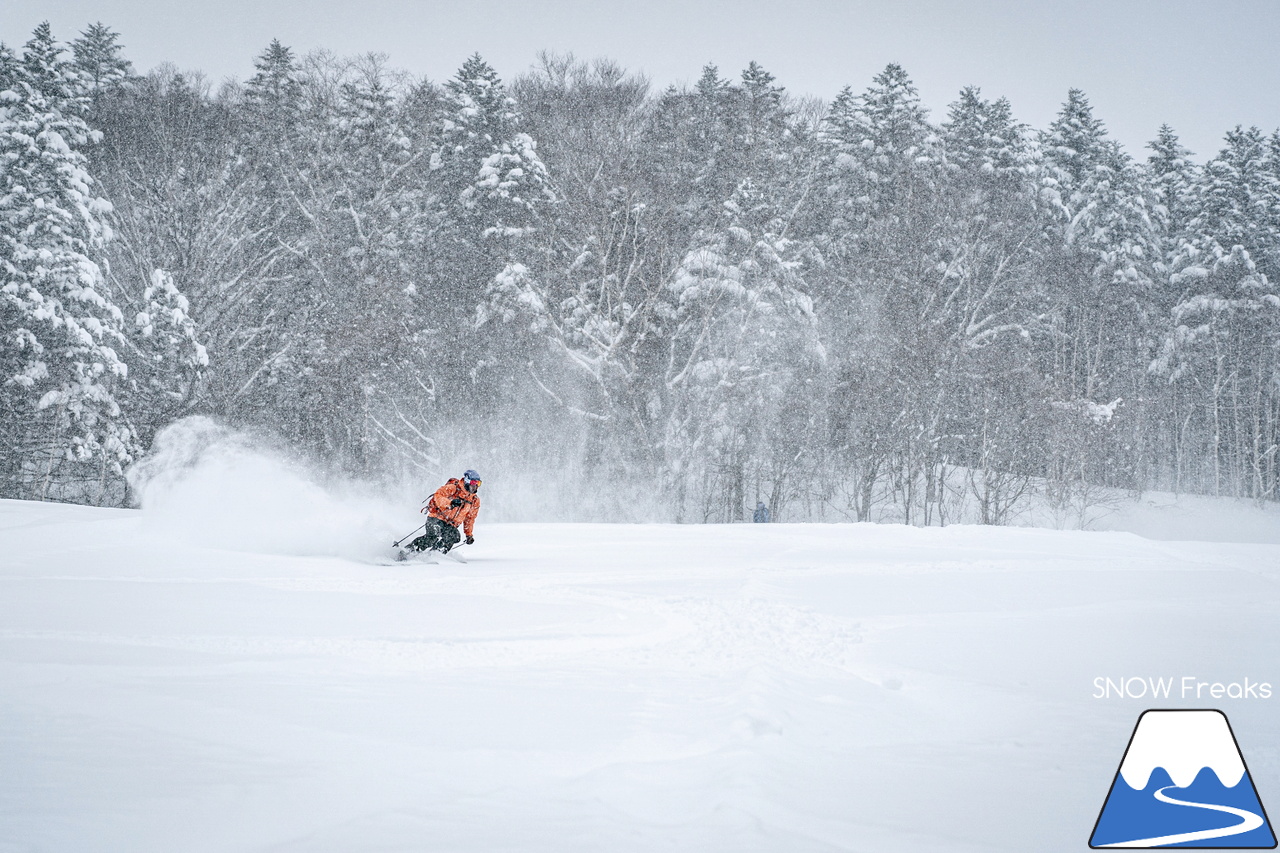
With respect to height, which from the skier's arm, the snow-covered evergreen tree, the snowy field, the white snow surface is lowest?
the snowy field

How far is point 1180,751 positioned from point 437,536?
923 centimetres

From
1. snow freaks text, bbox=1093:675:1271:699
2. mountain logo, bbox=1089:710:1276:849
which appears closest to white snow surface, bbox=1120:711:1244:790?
mountain logo, bbox=1089:710:1276:849

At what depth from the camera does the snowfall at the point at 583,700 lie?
11.2 feet

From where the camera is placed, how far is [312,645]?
20.6ft

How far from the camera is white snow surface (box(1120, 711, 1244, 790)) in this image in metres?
3.71

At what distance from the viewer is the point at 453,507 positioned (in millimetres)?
11594

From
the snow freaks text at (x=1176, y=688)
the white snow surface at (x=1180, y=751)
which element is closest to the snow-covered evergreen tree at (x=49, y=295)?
the snow freaks text at (x=1176, y=688)

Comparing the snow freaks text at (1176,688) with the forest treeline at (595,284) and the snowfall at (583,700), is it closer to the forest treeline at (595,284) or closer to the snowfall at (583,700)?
the snowfall at (583,700)

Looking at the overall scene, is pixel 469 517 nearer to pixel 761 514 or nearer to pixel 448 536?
pixel 448 536

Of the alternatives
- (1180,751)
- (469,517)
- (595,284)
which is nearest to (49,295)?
(595,284)

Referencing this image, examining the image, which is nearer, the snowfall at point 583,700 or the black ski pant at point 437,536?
the snowfall at point 583,700

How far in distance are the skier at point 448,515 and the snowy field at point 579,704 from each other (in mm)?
1087

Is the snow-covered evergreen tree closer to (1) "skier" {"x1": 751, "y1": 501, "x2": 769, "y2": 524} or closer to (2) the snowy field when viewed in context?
(2) the snowy field

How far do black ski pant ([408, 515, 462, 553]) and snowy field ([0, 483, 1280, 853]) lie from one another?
108 centimetres
